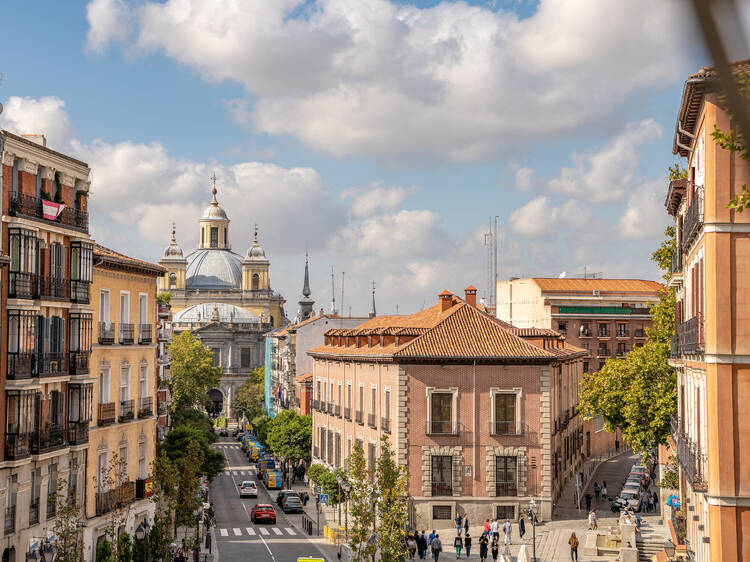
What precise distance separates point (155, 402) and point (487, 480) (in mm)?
16799

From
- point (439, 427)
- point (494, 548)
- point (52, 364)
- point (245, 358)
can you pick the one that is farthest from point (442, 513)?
point (245, 358)

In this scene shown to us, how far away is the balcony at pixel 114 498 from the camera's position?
3884 centimetres

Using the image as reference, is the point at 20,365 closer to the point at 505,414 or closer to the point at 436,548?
the point at 436,548

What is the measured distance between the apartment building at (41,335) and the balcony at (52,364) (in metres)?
0.03

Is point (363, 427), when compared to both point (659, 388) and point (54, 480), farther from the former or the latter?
point (54, 480)

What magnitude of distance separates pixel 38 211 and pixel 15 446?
25.7 feet

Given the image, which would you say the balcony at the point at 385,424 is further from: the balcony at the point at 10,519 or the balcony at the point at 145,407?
the balcony at the point at 10,519

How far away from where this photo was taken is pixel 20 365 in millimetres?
31656

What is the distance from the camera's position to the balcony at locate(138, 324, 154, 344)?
45.2m

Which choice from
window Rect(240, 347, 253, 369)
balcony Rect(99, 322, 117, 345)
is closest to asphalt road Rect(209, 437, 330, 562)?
balcony Rect(99, 322, 117, 345)

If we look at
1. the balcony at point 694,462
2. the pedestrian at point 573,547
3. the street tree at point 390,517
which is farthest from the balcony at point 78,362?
the pedestrian at point 573,547

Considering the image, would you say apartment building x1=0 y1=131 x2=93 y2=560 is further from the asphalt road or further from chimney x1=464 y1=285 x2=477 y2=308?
chimney x1=464 y1=285 x2=477 y2=308

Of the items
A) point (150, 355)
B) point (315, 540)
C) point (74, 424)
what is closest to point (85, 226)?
point (74, 424)

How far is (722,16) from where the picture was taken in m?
2.00
